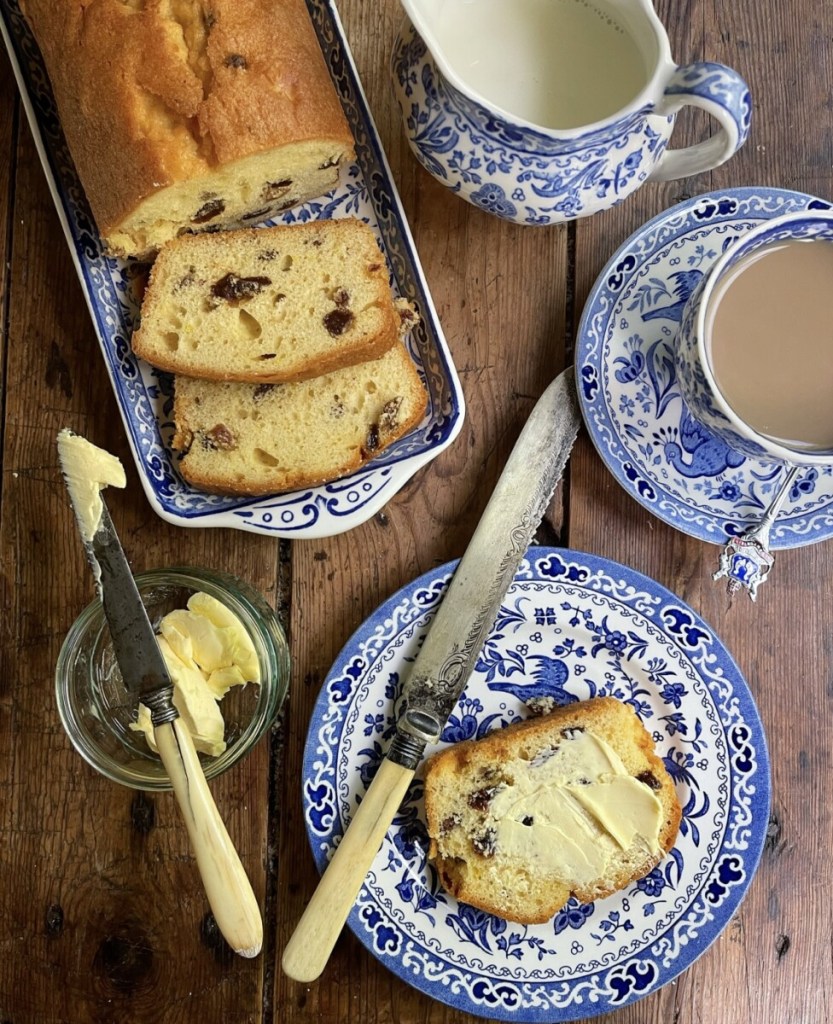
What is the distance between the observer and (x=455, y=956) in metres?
1.35

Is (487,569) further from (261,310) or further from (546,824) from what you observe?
(261,310)

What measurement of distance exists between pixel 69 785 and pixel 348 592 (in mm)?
501

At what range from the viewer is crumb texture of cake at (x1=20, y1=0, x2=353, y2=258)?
1.21m

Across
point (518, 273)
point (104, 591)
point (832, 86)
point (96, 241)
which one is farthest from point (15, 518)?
point (832, 86)

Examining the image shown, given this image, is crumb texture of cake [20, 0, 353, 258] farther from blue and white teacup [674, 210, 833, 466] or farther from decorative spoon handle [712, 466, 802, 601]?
decorative spoon handle [712, 466, 802, 601]

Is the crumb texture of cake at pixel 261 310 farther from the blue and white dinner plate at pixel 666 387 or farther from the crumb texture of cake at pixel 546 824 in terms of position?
the crumb texture of cake at pixel 546 824

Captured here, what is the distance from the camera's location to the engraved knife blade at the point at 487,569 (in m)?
1.34

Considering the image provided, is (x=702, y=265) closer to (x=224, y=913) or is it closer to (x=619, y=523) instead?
(x=619, y=523)

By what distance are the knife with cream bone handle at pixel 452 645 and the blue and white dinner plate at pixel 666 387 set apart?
6 cm

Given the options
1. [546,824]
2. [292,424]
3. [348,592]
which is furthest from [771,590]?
[292,424]

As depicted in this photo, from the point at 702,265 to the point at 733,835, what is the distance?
81cm

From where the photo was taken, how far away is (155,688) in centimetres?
122

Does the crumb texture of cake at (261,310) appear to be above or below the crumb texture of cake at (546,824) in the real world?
above

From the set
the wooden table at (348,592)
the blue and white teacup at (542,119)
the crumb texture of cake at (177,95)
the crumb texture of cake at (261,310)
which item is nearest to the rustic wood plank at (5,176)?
the wooden table at (348,592)
